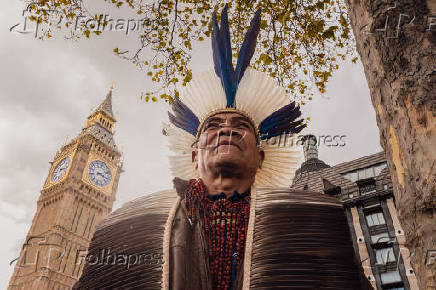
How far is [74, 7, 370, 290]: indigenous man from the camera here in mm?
2143

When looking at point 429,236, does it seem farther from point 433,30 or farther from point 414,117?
point 433,30

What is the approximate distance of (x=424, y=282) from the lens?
1197 mm

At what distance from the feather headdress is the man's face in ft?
0.43

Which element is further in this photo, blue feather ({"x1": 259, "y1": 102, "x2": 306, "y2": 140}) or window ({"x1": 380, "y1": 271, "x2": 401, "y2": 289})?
window ({"x1": 380, "y1": 271, "x2": 401, "y2": 289})

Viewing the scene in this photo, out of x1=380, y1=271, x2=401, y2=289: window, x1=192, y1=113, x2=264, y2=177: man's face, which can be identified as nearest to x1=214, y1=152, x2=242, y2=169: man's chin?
x1=192, y1=113, x2=264, y2=177: man's face

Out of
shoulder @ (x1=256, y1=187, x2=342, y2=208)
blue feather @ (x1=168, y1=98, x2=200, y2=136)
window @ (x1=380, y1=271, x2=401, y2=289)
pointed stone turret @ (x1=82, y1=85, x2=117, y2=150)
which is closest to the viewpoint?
shoulder @ (x1=256, y1=187, x2=342, y2=208)

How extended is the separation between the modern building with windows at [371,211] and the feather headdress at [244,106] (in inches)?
537

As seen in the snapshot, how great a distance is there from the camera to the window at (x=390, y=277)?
17069mm

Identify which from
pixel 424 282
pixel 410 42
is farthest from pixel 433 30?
pixel 424 282

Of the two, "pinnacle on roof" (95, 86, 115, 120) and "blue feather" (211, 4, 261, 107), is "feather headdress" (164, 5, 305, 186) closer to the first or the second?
"blue feather" (211, 4, 261, 107)

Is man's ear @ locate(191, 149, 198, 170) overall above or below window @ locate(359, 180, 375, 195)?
below

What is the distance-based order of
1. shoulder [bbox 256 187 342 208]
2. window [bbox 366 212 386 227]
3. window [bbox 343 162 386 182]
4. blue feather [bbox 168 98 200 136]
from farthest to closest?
window [bbox 343 162 386 182] < window [bbox 366 212 386 227] < blue feather [bbox 168 98 200 136] < shoulder [bbox 256 187 342 208]

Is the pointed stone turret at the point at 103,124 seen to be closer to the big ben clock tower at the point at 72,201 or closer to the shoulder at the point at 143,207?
the big ben clock tower at the point at 72,201

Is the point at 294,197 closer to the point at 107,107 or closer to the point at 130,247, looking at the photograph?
A: the point at 130,247
